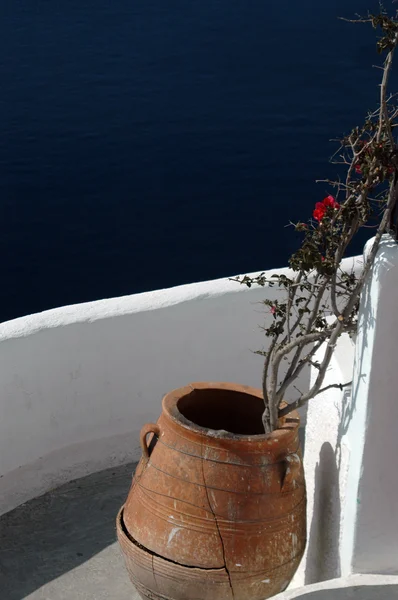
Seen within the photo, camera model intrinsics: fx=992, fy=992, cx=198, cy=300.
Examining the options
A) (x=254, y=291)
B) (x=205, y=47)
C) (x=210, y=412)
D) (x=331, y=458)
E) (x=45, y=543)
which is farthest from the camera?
(x=205, y=47)

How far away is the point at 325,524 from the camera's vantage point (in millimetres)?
2842

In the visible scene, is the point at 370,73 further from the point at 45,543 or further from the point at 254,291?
the point at 45,543

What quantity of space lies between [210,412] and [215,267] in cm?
495

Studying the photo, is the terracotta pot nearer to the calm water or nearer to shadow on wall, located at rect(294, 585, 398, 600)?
shadow on wall, located at rect(294, 585, 398, 600)

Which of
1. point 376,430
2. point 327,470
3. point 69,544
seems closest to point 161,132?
point 69,544

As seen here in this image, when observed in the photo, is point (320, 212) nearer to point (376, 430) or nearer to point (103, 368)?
point (376, 430)

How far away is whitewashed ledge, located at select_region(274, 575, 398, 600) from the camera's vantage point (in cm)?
250

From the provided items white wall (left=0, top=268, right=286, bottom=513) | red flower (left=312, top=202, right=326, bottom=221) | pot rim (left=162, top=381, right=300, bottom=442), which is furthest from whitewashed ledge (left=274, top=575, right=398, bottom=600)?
white wall (left=0, top=268, right=286, bottom=513)

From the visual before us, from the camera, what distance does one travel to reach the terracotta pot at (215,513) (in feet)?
8.67

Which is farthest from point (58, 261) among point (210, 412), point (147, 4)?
point (147, 4)

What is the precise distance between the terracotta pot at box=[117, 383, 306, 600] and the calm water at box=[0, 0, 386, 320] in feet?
15.1

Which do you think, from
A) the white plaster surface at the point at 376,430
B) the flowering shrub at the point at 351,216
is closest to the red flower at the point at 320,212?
the flowering shrub at the point at 351,216

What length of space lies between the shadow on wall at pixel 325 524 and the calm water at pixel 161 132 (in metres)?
4.60

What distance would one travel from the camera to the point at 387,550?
2.66 meters
